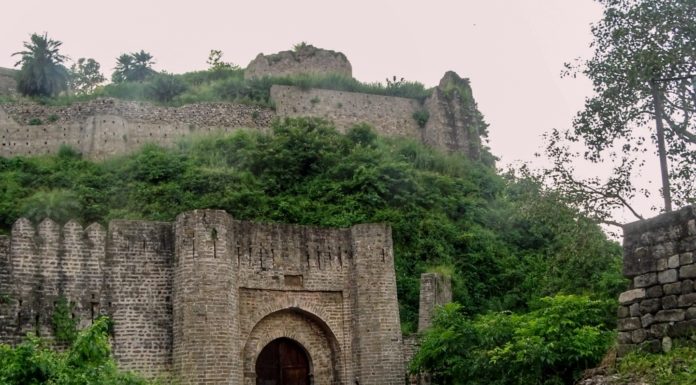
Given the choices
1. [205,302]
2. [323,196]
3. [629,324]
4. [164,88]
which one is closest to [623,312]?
[629,324]

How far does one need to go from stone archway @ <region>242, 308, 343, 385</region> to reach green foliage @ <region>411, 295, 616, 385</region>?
6.51 ft

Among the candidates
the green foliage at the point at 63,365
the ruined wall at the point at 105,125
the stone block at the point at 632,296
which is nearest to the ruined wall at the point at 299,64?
the ruined wall at the point at 105,125

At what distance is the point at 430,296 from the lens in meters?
21.7

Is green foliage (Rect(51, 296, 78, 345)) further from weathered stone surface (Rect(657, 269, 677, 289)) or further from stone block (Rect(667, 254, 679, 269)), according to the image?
stone block (Rect(667, 254, 679, 269))

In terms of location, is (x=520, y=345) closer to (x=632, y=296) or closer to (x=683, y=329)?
(x=632, y=296)

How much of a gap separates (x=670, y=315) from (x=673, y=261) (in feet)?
2.04

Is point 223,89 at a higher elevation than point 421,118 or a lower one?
higher

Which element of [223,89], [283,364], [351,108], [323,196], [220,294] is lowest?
[283,364]

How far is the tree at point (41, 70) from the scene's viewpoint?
4550 centimetres

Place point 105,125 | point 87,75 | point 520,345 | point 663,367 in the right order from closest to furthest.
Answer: point 663,367
point 520,345
point 105,125
point 87,75

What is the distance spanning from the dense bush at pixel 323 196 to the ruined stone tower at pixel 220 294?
3619 mm

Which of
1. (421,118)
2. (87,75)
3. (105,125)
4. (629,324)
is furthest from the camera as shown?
(87,75)

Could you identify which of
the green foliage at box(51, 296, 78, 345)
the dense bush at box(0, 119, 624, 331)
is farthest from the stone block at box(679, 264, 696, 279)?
the dense bush at box(0, 119, 624, 331)

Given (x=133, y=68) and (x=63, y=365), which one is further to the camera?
(x=133, y=68)
